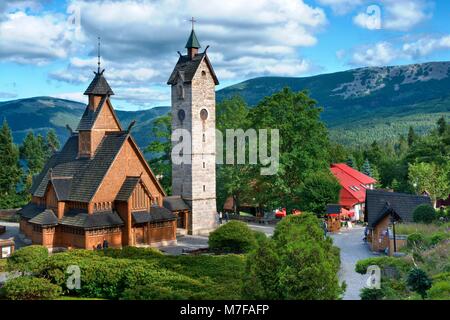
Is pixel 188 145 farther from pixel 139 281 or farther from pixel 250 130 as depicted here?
pixel 139 281

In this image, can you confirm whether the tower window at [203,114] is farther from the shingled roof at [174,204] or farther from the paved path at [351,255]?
the paved path at [351,255]

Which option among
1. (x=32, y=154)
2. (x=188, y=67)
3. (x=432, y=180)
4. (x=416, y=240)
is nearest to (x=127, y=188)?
(x=188, y=67)

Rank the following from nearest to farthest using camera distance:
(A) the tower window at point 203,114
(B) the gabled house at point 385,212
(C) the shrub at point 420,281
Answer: (C) the shrub at point 420,281, (B) the gabled house at point 385,212, (A) the tower window at point 203,114

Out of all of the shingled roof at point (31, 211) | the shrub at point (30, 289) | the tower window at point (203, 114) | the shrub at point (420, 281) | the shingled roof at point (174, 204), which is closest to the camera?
the shrub at point (420, 281)

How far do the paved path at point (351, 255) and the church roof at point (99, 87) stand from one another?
21746mm

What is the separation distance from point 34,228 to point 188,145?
14.4 metres

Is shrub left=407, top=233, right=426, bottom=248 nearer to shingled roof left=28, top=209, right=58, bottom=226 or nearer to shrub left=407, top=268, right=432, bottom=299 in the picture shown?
shrub left=407, top=268, right=432, bottom=299

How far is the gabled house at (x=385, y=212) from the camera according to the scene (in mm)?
37250

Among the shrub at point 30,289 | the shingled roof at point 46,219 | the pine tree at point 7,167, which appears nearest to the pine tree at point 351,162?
the pine tree at point 7,167

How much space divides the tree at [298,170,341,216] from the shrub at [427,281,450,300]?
29.6 meters

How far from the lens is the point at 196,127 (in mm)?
45938

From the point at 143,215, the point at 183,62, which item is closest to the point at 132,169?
Result: the point at 143,215

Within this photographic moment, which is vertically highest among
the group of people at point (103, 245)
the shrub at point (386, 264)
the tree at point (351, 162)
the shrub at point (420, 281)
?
the tree at point (351, 162)

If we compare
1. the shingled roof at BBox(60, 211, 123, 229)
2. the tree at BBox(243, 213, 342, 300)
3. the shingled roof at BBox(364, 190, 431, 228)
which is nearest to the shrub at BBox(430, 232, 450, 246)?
the shingled roof at BBox(364, 190, 431, 228)
